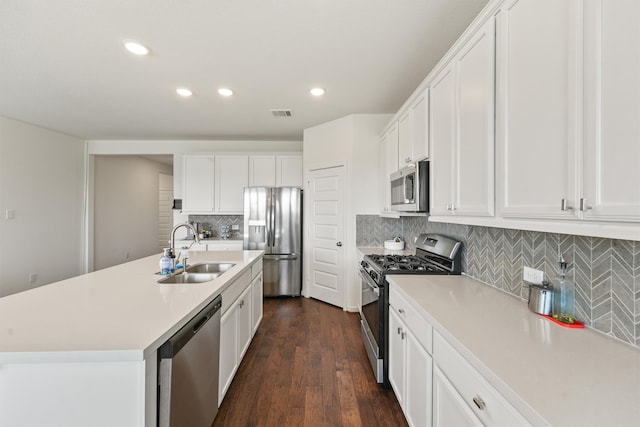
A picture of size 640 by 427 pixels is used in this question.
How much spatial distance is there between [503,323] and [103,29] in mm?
3105

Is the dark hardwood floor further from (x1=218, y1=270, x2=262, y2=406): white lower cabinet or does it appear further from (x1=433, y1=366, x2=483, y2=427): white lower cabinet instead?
(x1=433, y1=366, x2=483, y2=427): white lower cabinet

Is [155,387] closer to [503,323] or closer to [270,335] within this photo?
[503,323]

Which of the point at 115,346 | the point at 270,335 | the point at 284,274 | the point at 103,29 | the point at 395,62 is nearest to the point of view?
the point at 115,346

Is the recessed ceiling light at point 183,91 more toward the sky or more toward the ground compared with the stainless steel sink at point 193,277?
more toward the sky

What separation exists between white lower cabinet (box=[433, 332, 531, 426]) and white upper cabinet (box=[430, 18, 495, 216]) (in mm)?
704

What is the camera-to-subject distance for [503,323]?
1190 millimetres

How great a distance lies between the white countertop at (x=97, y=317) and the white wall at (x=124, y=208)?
465 centimetres

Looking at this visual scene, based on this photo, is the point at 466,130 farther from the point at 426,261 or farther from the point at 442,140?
the point at 426,261

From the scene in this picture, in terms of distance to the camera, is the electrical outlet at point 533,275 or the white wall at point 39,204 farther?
the white wall at point 39,204

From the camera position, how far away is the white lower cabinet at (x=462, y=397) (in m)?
0.81

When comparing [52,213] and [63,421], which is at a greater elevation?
[52,213]

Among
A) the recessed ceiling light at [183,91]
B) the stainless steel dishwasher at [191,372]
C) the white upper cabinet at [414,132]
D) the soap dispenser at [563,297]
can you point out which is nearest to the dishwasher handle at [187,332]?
the stainless steel dishwasher at [191,372]

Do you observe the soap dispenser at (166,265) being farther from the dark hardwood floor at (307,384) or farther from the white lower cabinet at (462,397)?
the white lower cabinet at (462,397)

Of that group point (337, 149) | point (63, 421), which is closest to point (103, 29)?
point (63, 421)
